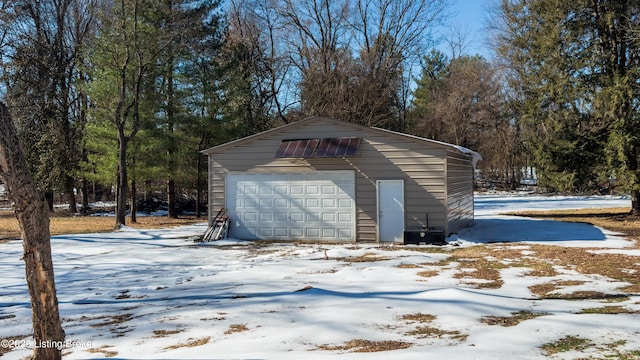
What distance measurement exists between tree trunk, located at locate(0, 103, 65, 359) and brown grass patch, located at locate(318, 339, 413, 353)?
7.24ft

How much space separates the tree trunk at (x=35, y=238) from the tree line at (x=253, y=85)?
422 inches

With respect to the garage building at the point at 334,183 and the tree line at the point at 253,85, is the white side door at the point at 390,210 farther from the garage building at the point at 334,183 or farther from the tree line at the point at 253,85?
the tree line at the point at 253,85

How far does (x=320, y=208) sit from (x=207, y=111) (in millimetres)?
11485

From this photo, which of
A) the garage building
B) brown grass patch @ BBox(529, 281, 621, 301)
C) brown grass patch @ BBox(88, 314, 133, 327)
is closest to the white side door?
the garage building

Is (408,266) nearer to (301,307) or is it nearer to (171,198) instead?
(301,307)

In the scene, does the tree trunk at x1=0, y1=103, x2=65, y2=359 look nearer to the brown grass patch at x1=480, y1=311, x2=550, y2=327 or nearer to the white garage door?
the brown grass patch at x1=480, y1=311, x2=550, y2=327

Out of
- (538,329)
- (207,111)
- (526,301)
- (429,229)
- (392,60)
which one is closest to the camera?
(538,329)

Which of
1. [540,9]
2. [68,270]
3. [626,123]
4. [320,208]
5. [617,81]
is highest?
[540,9]

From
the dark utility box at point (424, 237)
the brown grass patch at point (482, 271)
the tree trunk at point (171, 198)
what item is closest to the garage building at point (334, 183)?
the dark utility box at point (424, 237)

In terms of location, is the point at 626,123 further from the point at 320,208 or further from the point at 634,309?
the point at 634,309

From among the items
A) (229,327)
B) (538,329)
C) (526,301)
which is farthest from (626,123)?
(229,327)

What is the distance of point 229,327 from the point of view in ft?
16.6

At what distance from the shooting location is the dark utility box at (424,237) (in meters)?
12.2

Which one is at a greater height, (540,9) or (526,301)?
(540,9)
